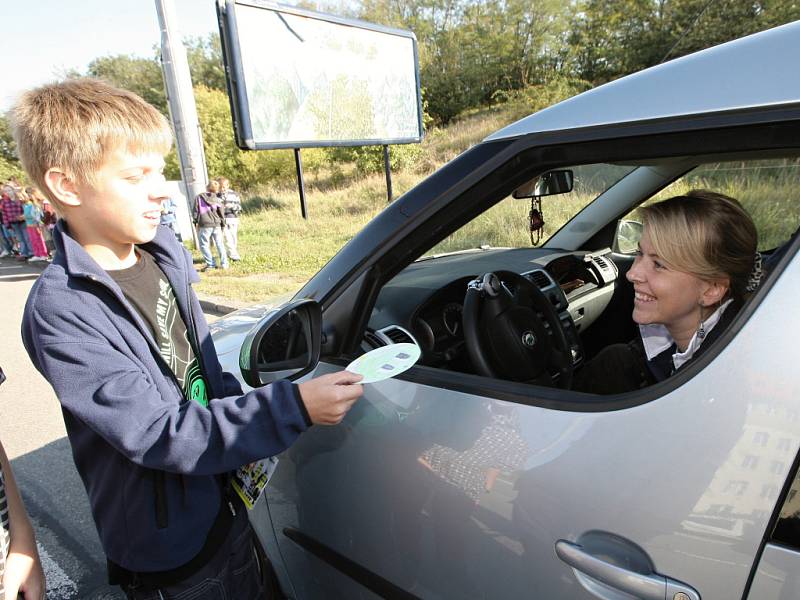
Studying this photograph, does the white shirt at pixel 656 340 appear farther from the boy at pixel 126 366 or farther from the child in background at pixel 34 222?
the child in background at pixel 34 222

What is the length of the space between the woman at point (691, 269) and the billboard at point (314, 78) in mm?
9028

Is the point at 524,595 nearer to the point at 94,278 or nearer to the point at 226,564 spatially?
the point at 226,564

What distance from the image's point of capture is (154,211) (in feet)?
3.67

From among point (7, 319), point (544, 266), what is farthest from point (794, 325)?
point (7, 319)

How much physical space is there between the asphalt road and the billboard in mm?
6146

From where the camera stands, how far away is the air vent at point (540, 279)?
7.82 ft

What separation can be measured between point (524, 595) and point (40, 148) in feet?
4.35

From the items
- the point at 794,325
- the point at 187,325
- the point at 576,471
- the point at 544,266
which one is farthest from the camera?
the point at 544,266

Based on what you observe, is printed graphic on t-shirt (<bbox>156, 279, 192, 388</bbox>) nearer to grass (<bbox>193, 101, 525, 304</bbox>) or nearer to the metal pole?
grass (<bbox>193, 101, 525, 304</bbox>)

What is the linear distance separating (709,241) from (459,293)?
0.85m

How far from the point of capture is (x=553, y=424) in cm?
98

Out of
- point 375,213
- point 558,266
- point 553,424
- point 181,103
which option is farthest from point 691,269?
point 375,213

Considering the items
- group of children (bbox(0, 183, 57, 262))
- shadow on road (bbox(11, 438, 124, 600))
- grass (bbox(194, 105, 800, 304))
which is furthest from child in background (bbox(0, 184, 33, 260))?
shadow on road (bbox(11, 438, 124, 600))

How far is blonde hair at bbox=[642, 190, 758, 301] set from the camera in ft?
4.03
